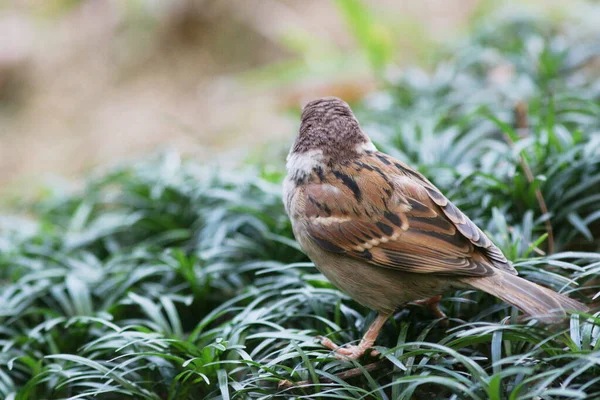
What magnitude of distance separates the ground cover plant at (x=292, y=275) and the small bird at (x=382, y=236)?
0.19 metres

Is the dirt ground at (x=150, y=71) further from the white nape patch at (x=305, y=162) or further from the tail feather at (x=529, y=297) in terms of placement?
the tail feather at (x=529, y=297)

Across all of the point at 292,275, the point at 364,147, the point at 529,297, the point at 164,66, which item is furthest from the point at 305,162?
the point at 164,66

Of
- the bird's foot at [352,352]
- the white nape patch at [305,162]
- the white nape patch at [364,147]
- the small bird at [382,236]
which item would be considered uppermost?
the white nape patch at [364,147]

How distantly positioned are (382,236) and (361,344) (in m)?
0.50

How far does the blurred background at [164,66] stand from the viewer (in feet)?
26.4

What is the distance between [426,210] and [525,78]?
3.13 m

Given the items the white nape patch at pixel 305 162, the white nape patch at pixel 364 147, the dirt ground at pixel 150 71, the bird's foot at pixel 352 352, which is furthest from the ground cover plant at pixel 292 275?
the dirt ground at pixel 150 71

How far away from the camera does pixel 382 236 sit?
2.85m

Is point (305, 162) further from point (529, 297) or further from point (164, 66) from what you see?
point (164, 66)

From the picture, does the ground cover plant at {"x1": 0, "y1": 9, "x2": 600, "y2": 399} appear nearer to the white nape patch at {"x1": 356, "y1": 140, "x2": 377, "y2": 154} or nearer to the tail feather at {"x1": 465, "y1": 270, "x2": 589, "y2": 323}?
the tail feather at {"x1": 465, "y1": 270, "x2": 589, "y2": 323}

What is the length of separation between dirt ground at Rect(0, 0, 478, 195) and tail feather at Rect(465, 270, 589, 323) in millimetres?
5524

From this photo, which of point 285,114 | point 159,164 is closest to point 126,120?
point 285,114

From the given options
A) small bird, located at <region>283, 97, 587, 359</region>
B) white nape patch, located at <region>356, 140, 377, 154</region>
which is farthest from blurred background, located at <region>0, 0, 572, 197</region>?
small bird, located at <region>283, 97, 587, 359</region>

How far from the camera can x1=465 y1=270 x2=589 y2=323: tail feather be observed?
7.98 ft
